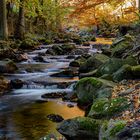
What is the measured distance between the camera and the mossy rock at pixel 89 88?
925 centimetres

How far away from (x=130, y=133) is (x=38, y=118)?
13.1 feet

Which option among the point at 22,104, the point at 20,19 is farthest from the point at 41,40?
the point at 22,104

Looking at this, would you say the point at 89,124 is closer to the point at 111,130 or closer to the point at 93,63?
the point at 111,130

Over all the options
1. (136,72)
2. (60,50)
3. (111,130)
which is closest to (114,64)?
(136,72)

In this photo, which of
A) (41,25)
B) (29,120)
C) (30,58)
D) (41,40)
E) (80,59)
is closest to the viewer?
(29,120)

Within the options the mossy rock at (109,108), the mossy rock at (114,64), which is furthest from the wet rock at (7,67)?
the mossy rock at (109,108)

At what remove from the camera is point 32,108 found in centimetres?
951

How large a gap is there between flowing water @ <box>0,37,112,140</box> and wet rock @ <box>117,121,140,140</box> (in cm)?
242

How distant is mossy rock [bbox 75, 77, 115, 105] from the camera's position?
9.25m

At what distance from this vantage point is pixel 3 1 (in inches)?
887

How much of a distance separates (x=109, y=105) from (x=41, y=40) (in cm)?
2215

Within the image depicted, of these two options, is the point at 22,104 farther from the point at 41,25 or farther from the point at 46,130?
the point at 41,25

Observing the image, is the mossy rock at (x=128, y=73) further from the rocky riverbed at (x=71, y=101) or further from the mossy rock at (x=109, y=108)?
the mossy rock at (x=109, y=108)

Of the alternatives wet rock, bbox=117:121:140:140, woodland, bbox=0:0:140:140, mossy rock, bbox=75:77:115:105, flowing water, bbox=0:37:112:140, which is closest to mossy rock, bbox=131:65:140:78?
woodland, bbox=0:0:140:140
